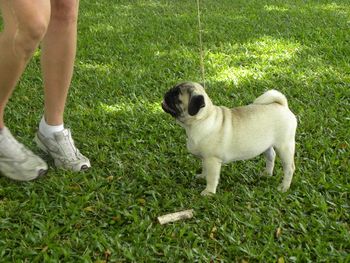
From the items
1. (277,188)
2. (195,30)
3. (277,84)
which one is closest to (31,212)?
(277,188)

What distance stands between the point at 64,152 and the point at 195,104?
3.92ft

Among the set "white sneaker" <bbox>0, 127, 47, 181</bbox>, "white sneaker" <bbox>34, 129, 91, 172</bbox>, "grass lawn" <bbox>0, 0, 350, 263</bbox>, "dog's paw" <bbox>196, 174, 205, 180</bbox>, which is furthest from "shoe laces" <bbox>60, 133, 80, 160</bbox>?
"dog's paw" <bbox>196, 174, 205, 180</bbox>

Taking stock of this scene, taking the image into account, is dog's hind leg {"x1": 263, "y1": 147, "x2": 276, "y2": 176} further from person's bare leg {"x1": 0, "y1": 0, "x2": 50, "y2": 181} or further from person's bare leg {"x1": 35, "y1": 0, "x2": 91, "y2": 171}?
person's bare leg {"x1": 0, "y1": 0, "x2": 50, "y2": 181}

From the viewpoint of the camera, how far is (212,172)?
3736 millimetres

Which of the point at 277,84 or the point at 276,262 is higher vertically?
the point at 276,262

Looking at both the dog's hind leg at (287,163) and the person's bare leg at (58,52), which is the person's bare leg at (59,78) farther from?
the dog's hind leg at (287,163)

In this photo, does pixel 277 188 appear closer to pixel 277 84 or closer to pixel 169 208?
pixel 169 208

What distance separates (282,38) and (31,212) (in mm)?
5666

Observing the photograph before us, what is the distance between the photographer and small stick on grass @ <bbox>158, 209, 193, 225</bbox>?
11.4 ft

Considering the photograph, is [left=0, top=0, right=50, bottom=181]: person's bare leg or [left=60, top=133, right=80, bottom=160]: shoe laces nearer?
[left=0, top=0, right=50, bottom=181]: person's bare leg

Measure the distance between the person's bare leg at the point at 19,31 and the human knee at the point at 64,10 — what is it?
0.39 metres

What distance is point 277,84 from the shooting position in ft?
20.2

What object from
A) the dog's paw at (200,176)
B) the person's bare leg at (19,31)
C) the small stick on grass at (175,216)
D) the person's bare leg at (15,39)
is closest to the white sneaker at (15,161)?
the person's bare leg at (15,39)

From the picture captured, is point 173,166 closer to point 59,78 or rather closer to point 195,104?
point 195,104
